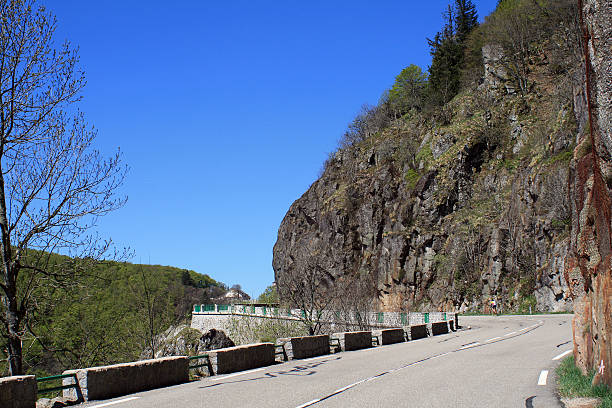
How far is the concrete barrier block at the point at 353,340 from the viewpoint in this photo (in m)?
21.2

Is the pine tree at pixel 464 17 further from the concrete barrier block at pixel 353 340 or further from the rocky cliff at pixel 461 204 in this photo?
the concrete barrier block at pixel 353 340

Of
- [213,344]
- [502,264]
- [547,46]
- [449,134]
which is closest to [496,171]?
[449,134]

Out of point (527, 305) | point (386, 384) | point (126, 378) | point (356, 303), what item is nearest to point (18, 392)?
point (126, 378)

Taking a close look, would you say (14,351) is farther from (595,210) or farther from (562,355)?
(562,355)

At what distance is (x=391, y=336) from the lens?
24938 mm

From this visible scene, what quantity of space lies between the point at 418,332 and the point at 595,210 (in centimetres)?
1962

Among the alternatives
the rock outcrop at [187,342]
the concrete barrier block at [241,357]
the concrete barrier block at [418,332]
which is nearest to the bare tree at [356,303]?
the rock outcrop at [187,342]

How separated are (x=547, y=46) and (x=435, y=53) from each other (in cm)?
2491

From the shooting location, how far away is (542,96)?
58.2 m

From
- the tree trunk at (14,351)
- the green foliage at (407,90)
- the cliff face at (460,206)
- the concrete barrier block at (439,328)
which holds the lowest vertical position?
the concrete barrier block at (439,328)

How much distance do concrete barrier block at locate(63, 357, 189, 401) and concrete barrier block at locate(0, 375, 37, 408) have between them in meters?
1.10

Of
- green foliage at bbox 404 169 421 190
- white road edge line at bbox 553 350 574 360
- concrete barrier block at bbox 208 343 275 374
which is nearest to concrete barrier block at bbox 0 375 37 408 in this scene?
concrete barrier block at bbox 208 343 275 374

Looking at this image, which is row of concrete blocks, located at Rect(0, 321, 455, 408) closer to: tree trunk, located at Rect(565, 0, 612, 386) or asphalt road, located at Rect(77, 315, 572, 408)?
asphalt road, located at Rect(77, 315, 572, 408)

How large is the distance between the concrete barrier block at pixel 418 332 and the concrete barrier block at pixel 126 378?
1581 centimetres
